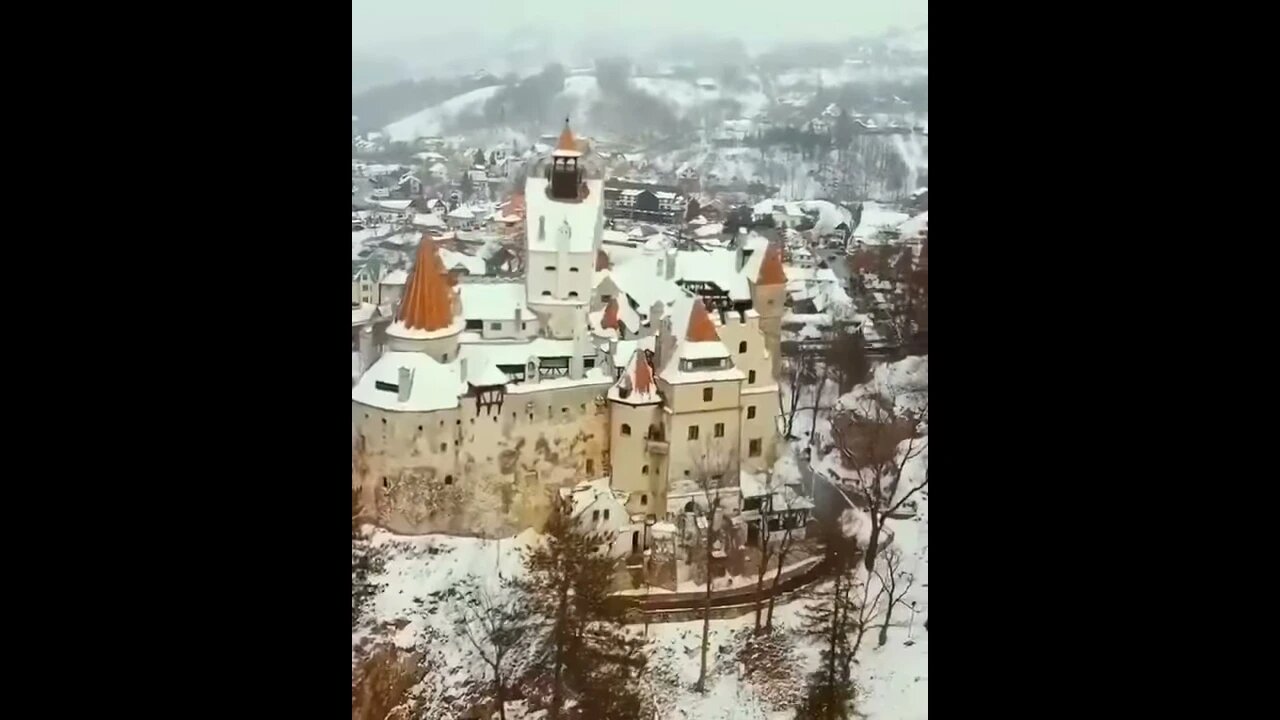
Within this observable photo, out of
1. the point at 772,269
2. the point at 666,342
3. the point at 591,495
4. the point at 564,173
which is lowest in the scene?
the point at 591,495

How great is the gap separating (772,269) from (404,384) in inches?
27.3

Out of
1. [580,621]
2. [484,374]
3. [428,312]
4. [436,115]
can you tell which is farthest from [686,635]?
[436,115]

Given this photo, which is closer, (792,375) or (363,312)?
(363,312)

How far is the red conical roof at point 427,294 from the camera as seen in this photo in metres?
2.07

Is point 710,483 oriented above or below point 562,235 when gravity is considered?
below

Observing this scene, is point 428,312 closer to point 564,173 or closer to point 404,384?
point 404,384

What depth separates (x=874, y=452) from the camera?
219cm

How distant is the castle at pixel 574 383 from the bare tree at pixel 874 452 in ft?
0.47

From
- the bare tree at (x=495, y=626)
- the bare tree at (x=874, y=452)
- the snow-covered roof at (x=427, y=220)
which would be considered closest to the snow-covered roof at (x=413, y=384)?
the snow-covered roof at (x=427, y=220)

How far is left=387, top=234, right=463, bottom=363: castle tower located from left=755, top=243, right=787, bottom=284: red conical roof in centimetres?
55
